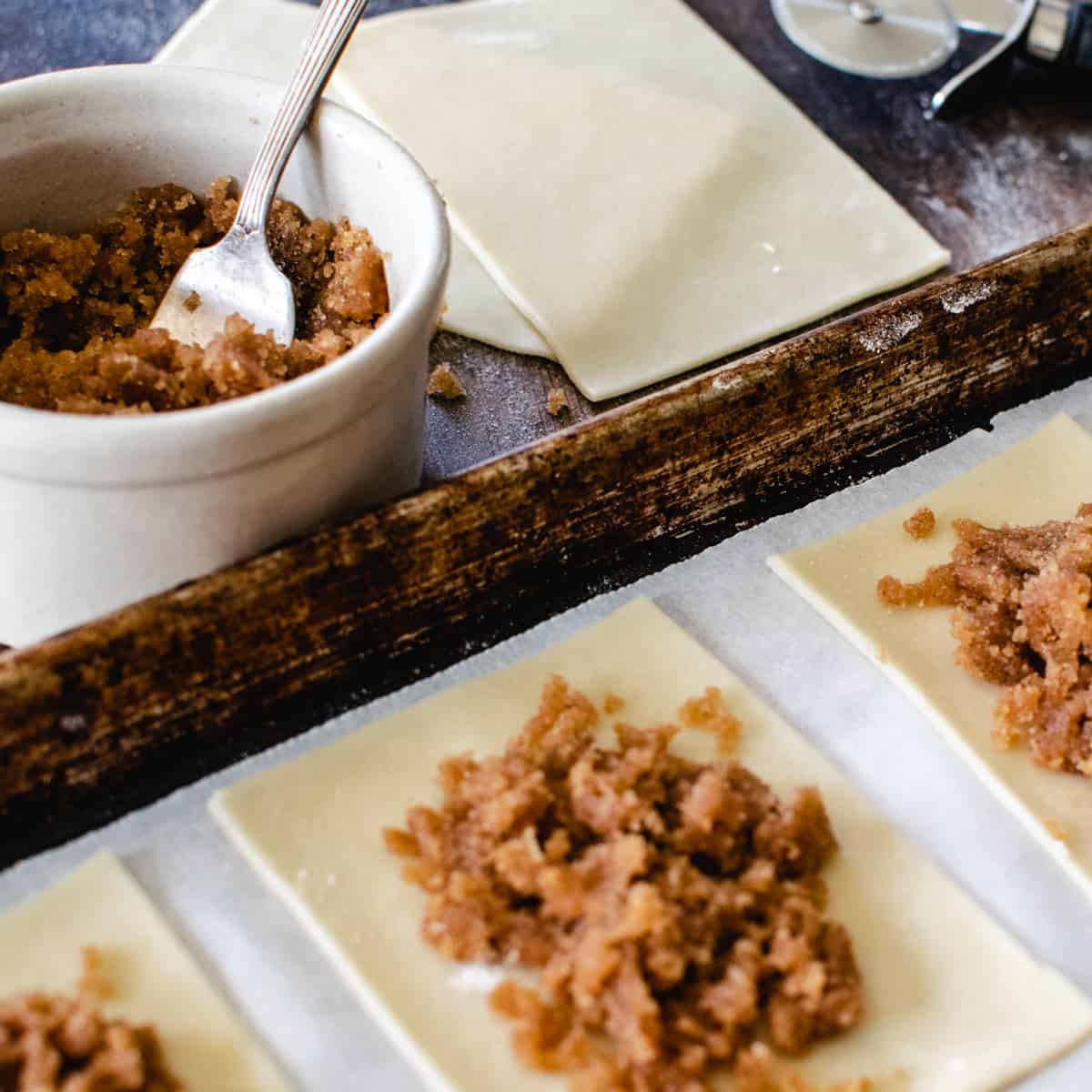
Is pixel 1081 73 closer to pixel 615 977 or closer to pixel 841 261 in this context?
pixel 841 261

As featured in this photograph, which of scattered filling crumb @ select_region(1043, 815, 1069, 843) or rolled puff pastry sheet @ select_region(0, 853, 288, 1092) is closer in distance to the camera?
rolled puff pastry sheet @ select_region(0, 853, 288, 1092)

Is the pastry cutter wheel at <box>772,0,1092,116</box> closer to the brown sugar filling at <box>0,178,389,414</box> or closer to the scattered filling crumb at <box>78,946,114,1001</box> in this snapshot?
the brown sugar filling at <box>0,178,389,414</box>

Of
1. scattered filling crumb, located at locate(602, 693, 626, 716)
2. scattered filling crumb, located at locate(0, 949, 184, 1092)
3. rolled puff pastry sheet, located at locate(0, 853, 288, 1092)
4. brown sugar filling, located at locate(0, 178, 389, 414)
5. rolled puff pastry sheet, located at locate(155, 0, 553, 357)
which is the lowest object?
rolled puff pastry sheet, located at locate(0, 853, 288, 1092)

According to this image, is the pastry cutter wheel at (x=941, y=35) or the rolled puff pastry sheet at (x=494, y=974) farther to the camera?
the pastry cutter wheel at (x=941, y=35)

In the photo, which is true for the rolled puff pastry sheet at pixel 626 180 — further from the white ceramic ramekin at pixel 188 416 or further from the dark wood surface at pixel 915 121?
the white ceramic ramekin at pixel 188 416

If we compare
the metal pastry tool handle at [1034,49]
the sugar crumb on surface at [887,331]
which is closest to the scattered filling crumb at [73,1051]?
the sugar crumb on surface at [887,331]

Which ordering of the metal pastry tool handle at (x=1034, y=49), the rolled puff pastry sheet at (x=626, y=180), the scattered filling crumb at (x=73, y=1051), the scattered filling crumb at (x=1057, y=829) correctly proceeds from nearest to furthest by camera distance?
the scattered filling crumb at (x=73, y=1051), the scattered filling crumb at (x=1057, y=829), the rolled puff pastry sheet at (x=626, y=180), the metal pastry tool handle at (x=1034, y=49)

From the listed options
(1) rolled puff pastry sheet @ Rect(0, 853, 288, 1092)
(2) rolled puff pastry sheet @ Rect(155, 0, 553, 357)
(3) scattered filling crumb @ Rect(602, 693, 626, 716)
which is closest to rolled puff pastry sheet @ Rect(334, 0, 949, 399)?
(2) rolled puff pastry sheet @ Rect(155, 0, 553, 357)
